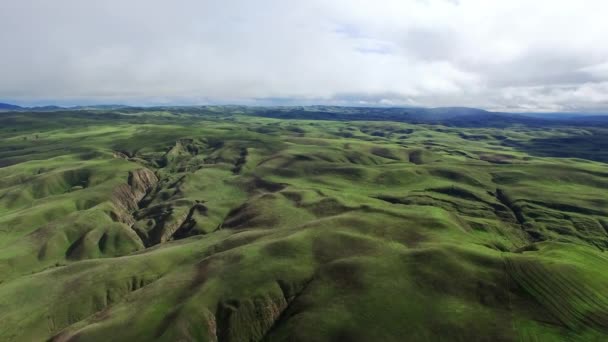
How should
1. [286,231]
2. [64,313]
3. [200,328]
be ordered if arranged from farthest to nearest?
1. [286,231]
2. [64,313]
3. [200,328]

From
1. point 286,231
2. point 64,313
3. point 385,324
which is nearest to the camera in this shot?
point 385,324

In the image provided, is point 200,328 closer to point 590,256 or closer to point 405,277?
point 405,277

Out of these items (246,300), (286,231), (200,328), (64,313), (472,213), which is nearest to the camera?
(200,328)

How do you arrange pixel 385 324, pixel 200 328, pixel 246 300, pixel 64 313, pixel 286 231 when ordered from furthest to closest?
pixel 286 231
pixel 64 313
pixel 246 300
pixel 200 328
pixel 385 324

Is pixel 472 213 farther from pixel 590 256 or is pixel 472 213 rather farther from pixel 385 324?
pixel 385 324

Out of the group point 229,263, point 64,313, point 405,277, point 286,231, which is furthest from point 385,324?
point 64,313

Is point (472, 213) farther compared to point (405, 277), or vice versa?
point (472, 213)

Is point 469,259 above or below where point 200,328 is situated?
above

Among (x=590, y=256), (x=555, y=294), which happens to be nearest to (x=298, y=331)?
(x=555, y=294)

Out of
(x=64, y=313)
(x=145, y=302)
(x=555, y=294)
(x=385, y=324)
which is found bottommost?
(x=64, y=313)
